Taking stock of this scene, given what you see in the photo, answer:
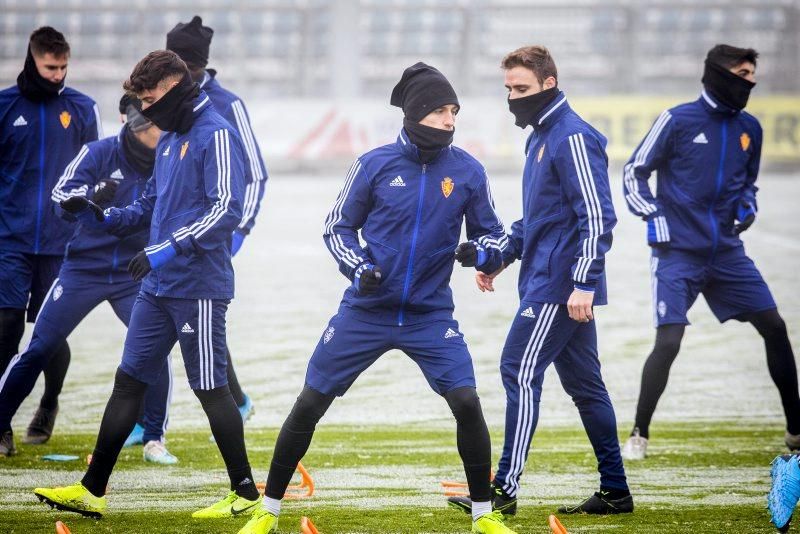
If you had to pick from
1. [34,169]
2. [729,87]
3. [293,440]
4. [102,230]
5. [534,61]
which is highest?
[534,61]

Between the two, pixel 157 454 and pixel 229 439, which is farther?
pixel 157 454

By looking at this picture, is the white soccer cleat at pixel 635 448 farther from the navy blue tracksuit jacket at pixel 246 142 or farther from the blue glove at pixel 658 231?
the navy blue tracksuit jacket at pixel 246 142

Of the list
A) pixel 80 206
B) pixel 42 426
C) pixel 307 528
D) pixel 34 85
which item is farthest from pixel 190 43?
pixel 307 528

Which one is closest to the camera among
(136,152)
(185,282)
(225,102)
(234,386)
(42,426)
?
(185,282)

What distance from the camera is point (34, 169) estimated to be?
7.59m

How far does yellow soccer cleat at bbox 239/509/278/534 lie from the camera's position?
17.7 feet

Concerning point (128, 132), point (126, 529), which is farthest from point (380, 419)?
point (126, 529)

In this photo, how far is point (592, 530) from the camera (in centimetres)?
568

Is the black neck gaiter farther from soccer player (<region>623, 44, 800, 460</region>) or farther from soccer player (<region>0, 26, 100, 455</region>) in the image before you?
soccer player (<region>623, 44, 800, 460</region>)

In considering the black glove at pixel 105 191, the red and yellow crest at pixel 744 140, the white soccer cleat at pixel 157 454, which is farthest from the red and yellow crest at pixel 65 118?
the red and yellow crest at pixel 744 140

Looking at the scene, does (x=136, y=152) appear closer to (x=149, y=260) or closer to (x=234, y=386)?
(x=149, y=260)

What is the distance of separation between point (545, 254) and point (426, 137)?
90cm

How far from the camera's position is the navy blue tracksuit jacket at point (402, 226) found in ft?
17.9

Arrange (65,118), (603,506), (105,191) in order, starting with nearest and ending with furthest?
(603,506) → (105,191) → (65,118)
